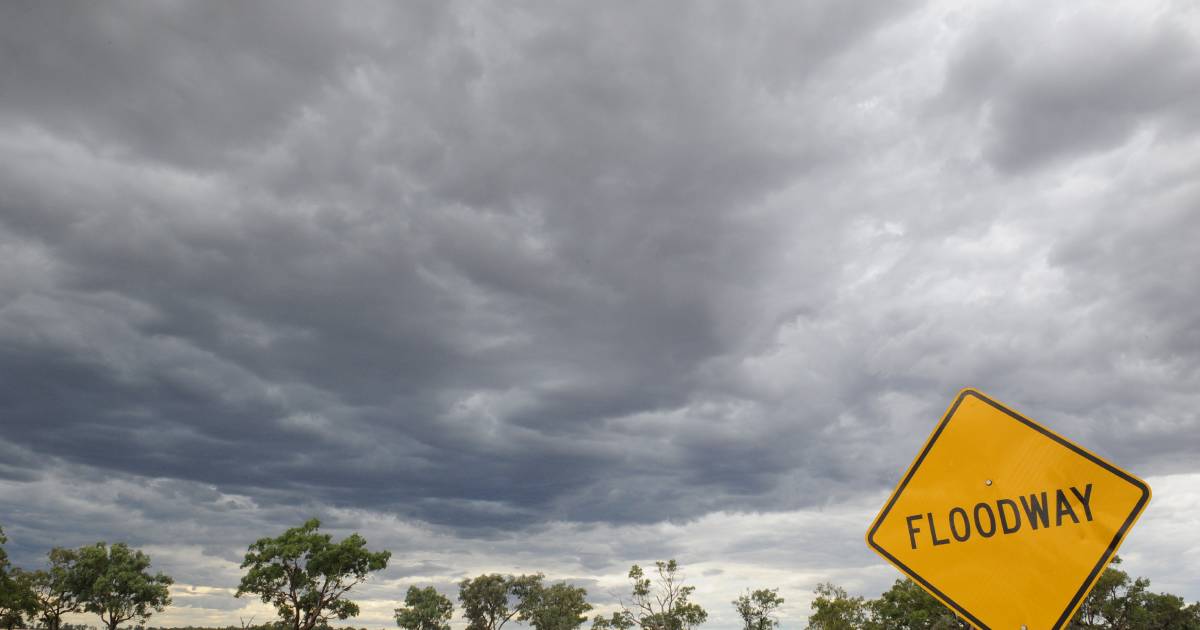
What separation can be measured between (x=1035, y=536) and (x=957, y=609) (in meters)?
0.74

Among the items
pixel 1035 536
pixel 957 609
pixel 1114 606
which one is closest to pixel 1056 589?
pixel 1035 536

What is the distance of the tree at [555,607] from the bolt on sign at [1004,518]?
344ft

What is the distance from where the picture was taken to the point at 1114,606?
55.6 meters

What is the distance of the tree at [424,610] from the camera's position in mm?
98062

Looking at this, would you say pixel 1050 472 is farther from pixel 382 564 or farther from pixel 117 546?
pixel 117 546

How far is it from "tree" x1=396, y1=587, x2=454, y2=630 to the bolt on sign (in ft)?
346

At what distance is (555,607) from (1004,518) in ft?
351

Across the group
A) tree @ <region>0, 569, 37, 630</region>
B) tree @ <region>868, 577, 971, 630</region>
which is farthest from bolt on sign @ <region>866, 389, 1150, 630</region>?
tree @ <region>0, 569, 37, 630</region>

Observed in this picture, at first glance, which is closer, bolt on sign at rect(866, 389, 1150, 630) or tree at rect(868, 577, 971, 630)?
bolt on sign at rect(866, 389, 1150, 630)

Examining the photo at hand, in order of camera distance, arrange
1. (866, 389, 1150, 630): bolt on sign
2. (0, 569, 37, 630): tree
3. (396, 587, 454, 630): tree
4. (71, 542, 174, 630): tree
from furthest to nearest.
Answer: (396, 587, 454, 630): tree < (71, 542, 174, 630): tree < (0, 569, 37, 630): tree < (866, 389, 1150, 630): bolt on sign

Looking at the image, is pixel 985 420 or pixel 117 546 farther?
pixel 117 546

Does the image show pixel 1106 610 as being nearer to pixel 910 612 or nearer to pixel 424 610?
pixel 910 612

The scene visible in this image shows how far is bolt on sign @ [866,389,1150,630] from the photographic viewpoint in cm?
458

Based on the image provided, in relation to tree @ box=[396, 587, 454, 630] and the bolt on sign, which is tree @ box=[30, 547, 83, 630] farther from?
the bolt on sign
